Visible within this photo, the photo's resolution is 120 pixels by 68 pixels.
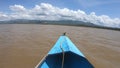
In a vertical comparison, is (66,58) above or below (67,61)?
above

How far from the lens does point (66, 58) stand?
5848 millimetres

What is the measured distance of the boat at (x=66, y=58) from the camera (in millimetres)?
4941

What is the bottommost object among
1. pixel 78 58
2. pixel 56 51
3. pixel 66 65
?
pixel 66 65

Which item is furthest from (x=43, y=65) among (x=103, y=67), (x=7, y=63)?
(x=103, y=67)

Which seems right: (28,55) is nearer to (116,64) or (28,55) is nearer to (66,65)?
(66,65)

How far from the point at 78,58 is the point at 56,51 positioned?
0.97 m

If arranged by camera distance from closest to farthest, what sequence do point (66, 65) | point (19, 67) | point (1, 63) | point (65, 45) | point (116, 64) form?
point (65, 45), point (66, 65), point (19, 67), point (1, 63), point (116, 64)

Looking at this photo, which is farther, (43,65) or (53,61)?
(53,61)

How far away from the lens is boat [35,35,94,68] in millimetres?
4941

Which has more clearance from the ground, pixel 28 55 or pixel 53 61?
pixel 53 61

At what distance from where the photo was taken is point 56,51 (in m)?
4.96

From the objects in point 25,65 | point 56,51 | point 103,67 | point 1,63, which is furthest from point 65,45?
point 1,63

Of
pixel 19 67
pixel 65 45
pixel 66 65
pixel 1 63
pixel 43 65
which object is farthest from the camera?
pixel 1 63

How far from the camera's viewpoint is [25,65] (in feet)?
22.4
